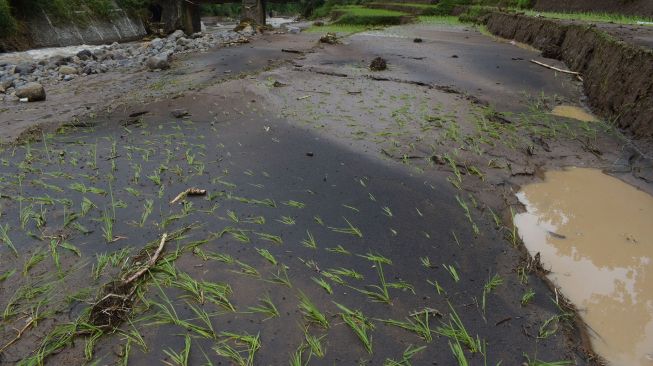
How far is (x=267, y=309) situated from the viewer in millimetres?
2602

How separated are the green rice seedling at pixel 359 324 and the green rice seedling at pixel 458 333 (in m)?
0.45

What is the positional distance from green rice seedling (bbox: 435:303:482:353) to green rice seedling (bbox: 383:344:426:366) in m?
0.20

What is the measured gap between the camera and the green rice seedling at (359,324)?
94.6 inches

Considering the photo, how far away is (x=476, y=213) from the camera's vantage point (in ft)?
12.5

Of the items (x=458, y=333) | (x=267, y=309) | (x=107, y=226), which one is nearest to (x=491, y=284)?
(x=458, y=333)

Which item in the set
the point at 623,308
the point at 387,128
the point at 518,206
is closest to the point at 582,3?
the point at 387,128

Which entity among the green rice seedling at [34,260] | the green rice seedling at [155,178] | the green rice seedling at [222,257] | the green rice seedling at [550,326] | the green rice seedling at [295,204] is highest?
the green rice seedling at [550,326]

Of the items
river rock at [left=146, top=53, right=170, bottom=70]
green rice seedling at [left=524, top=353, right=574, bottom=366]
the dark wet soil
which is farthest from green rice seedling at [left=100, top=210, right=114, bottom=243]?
river rock at [left=146, top=53, right=170, bottom=70]

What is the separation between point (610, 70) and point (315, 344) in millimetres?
7144

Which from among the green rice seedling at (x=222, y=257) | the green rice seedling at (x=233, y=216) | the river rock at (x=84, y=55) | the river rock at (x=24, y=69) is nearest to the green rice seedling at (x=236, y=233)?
the green rice seedling at (x=233, y=216)

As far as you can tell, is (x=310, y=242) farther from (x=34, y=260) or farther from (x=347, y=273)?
(x=34, y=260)

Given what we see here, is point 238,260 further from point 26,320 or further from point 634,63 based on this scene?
point 634,63

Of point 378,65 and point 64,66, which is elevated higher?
point 378,65

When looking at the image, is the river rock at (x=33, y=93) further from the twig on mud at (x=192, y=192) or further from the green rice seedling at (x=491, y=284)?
the green rice seedling at (x=491, y=284)
